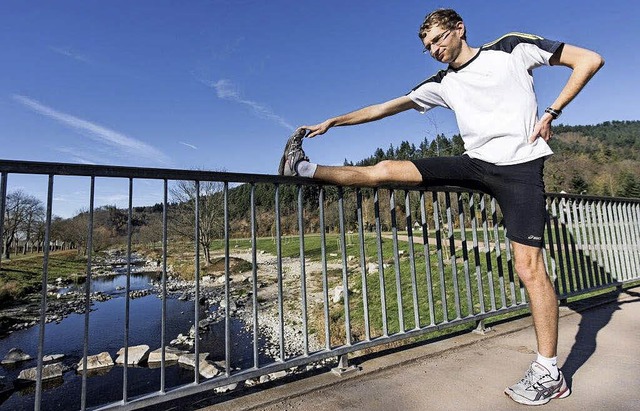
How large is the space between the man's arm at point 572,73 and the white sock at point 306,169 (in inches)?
39.8

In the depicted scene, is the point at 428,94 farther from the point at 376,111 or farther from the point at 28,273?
the point at 28,273

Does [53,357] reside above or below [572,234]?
below

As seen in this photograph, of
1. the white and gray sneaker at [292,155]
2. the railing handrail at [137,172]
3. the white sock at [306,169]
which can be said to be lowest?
the railing handrail at [137,172]

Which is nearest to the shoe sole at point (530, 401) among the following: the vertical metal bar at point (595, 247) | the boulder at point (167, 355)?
the vertical metal bar at point (595, 247)

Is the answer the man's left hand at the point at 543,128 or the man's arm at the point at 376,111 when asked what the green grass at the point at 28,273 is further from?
the man's left hand at the point at 543,128

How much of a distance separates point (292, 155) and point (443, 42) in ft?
3.15

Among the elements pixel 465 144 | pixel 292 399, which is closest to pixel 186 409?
pixel 292 399

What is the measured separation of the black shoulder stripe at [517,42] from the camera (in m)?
1.54

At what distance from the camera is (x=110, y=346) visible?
852 cm

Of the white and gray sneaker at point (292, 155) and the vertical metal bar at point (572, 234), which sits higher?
the white and gray sneaker at point (292, 155)

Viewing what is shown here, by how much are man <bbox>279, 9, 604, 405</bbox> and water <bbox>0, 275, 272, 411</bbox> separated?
9.63 ft

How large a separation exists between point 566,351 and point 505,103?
1438mm

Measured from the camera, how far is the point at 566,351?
1.95 metres

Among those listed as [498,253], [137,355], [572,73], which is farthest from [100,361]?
[572,73]
